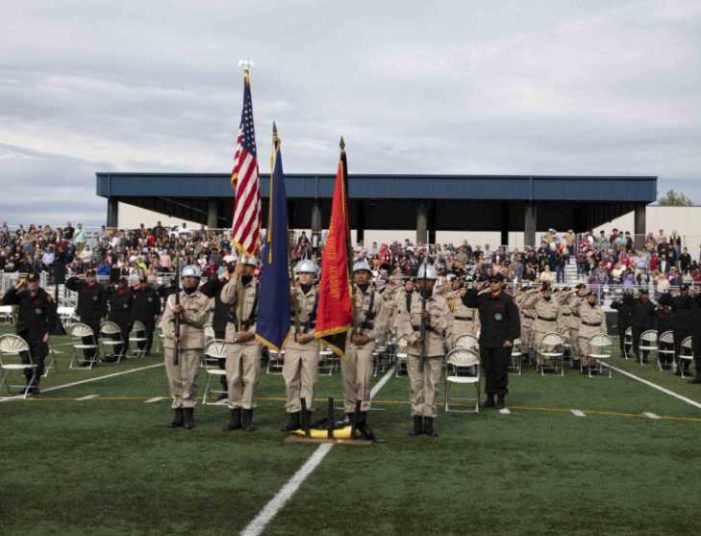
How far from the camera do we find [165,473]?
28.5ft

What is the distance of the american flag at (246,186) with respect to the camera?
12.0 metres

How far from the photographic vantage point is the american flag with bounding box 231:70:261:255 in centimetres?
1195

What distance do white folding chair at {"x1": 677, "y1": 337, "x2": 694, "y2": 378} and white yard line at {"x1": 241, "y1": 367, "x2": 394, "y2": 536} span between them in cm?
1132

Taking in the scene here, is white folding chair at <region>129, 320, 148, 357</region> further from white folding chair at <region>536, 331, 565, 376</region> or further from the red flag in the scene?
the red flag

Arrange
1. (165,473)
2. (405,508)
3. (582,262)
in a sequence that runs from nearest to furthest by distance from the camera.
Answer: (405,508) < (165,473) < (582,262)

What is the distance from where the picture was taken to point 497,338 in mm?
13891

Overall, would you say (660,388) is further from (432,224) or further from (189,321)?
(432,224)

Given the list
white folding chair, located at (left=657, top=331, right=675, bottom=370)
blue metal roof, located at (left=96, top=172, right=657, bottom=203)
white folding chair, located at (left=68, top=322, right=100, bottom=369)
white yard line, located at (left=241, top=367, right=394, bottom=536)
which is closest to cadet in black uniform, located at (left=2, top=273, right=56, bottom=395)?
white folding chair, located at (left=68, top=322, right=100, bottom=369)

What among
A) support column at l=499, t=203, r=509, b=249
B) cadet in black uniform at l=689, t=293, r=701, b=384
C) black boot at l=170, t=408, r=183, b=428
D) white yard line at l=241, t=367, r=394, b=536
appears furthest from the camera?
support column at l=499, t=203, r=509, b=249

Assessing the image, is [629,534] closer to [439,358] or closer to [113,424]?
[439,358]

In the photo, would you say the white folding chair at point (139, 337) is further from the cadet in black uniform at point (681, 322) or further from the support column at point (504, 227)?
the support column at point (504, 227)

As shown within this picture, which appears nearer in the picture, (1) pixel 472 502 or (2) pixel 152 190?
(1) pixel 472 502

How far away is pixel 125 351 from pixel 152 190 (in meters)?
28.1

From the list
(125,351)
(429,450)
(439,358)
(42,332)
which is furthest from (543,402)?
(125,351)
